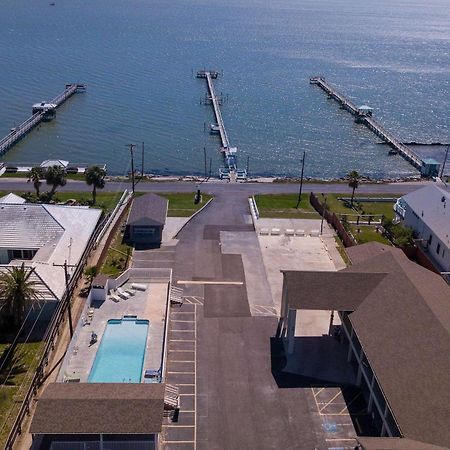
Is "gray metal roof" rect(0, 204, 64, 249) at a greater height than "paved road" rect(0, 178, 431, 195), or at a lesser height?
greater

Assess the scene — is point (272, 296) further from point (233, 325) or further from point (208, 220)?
point (208, 220)

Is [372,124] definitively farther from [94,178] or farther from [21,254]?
[21,254]

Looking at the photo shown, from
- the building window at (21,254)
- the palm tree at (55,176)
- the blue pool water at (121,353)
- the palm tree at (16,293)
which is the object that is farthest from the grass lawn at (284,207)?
the palm tree at (16,293)

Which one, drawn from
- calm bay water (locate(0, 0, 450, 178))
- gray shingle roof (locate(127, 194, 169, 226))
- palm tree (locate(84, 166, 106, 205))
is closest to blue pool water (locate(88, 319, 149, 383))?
gray shingle roof (locate(127, 194, 169, 226))

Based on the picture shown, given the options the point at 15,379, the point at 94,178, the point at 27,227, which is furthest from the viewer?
the point at 94,178

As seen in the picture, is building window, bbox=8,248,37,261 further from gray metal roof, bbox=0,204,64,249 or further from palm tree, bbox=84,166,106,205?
palm tree, bbox=84,166,106,205

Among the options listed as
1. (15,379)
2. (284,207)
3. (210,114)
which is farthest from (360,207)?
(210,114)
